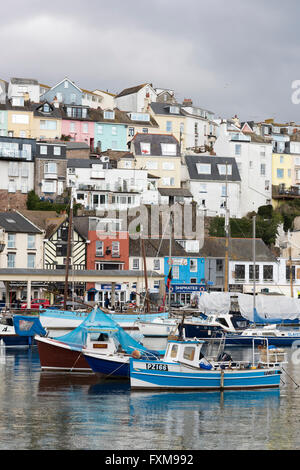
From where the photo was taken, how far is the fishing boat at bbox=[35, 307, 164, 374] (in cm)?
4566

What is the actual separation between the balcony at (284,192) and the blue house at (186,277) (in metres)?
27.5

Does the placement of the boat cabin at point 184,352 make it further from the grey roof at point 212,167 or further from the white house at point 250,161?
the white house at point 250,161

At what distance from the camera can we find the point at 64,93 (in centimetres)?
12594

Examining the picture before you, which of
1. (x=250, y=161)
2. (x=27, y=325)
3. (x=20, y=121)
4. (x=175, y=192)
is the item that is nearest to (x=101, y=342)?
(x=27, y=325)

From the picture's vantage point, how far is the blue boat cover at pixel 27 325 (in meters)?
63.8

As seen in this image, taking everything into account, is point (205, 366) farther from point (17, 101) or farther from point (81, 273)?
point (17, 101)

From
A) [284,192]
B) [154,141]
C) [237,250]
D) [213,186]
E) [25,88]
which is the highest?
[25,88]

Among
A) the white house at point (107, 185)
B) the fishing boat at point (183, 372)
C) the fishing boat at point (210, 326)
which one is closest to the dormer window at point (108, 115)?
the white house at point (107, 185)

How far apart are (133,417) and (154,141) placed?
84771 millimetres

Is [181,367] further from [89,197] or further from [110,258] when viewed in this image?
[89,197]

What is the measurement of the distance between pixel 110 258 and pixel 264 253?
1950cm

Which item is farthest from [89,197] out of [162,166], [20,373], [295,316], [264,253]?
[20,373]

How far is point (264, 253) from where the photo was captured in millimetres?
100562

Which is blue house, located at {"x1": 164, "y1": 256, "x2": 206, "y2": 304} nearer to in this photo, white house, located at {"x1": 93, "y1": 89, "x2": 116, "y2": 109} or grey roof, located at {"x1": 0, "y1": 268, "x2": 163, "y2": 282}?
grey roof, located at {"x1": 0, "y1": 268, "x2": 163, "y2": 282}
